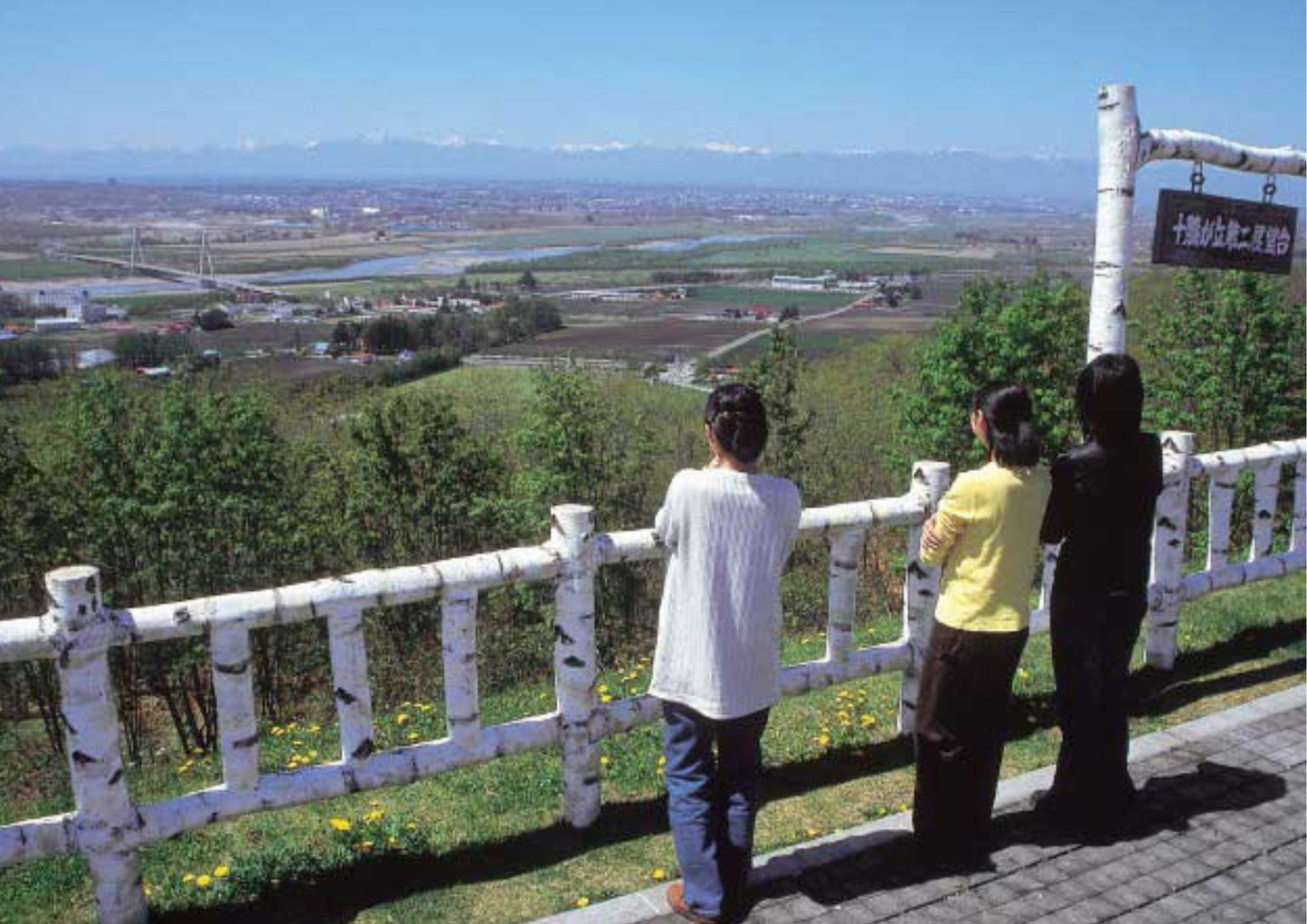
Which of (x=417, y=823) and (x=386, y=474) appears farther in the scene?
(x=386, y=474)

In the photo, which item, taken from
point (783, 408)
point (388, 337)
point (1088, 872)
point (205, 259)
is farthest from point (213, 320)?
point (1088, 872)

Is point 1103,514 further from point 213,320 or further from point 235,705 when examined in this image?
point 213,320

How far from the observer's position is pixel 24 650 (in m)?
3.68

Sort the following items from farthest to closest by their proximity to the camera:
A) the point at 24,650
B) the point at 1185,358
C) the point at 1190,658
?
the point at 1185,358 → the point at 1190,658 → the point at 24,650

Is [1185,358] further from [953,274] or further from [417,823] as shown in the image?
[953,274]

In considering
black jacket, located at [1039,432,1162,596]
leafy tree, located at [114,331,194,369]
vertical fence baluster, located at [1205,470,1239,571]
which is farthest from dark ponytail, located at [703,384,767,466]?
leafy tree, located at [114,331,194,369]

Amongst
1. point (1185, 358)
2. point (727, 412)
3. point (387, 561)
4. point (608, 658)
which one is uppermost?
point (727, 412)

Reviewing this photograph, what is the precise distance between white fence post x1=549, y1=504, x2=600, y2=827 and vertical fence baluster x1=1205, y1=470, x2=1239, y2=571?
4089 mm

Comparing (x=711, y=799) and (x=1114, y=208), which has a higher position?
(x=1114, y=208)

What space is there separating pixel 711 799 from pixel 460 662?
116cm

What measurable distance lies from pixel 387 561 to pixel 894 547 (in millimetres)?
11825

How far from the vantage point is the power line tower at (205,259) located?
92.1 metres

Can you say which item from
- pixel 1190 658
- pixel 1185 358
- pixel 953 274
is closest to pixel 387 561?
pixel 1185 358

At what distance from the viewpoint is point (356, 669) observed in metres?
4.26
